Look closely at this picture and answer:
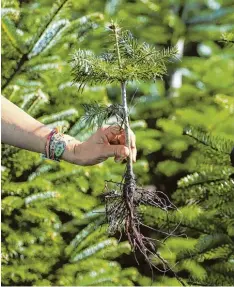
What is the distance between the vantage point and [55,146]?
5.08 ft

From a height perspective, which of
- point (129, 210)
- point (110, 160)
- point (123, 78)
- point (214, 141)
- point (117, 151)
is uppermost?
point (123, 78)

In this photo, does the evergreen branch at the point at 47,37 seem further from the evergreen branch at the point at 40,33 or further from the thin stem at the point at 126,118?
the thin stem at the point at 126,118

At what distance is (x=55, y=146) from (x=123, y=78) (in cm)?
30

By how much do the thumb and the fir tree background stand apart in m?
0.97

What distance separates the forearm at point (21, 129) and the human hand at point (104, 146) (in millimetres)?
110

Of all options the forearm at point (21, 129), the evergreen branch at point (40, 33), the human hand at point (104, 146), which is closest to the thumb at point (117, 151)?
the human hand at point (104, 146)

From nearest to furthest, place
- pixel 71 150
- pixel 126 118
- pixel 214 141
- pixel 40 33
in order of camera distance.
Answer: pixel 126 118, pixel 71 150, pixel 214 141, pixel 40 33

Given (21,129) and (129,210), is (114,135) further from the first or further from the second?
(21,129)

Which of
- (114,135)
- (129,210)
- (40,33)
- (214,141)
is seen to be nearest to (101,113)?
(114,135)

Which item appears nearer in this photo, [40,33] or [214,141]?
[214,141]

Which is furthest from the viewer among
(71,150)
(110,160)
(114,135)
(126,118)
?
(110,160)

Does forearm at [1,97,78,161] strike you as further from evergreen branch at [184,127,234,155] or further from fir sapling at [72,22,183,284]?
evergreen branch at [184,127,234,155]

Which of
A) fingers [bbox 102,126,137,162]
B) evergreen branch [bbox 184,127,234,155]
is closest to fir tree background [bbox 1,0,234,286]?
evergreen branch [bbox 184,127,234,155]

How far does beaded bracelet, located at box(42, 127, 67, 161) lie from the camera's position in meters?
1.54
